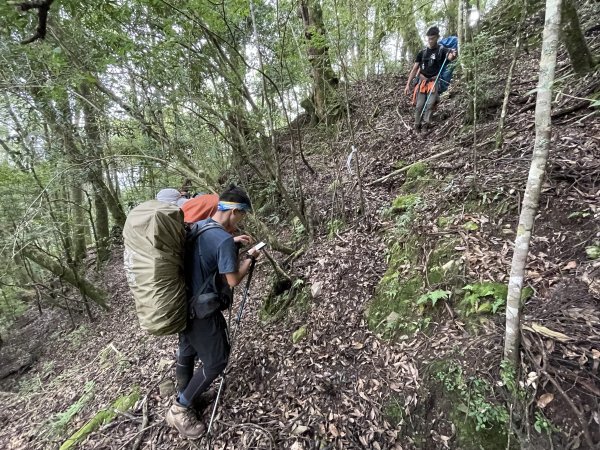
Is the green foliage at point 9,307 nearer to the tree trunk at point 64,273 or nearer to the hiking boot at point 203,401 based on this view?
the tree trunk at point 64,273

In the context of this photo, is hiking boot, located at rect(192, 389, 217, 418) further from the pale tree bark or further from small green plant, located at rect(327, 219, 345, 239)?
the pale tree bark

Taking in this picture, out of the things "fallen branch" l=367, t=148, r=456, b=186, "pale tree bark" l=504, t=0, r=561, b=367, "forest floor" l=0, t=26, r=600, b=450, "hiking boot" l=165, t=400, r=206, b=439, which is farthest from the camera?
"fallen branch" l=367, t=148, r=456, b=186

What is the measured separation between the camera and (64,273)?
8.67 metres

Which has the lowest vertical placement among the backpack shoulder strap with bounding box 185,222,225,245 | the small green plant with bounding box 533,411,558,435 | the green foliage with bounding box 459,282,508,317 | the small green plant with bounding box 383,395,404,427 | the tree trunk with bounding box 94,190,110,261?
the small green plant with bounding box 383,395,404,427

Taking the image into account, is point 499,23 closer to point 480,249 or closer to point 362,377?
point 480,249

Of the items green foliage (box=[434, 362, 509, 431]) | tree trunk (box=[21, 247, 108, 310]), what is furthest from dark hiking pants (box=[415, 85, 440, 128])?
tree trunk (box=[21, 247, 108, 310])

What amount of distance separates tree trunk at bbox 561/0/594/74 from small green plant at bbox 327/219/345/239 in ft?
12.7

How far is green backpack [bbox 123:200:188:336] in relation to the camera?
265 cm

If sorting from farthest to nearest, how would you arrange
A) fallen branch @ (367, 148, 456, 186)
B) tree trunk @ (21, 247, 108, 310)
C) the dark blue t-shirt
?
tree trunk @ (21, 247, 108, 310) → fallen branch @ (367, 148, 456, 186) → the dark blue t-shirt

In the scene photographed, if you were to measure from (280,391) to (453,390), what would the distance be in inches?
69.8

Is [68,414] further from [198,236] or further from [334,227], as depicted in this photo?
[334,227]

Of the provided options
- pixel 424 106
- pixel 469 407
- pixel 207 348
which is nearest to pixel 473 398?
pixel 469 407

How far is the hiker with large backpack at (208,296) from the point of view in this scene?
2934 mm

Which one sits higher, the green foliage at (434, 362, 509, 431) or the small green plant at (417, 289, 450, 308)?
the small green plant at (417, 289, 450, 308)
